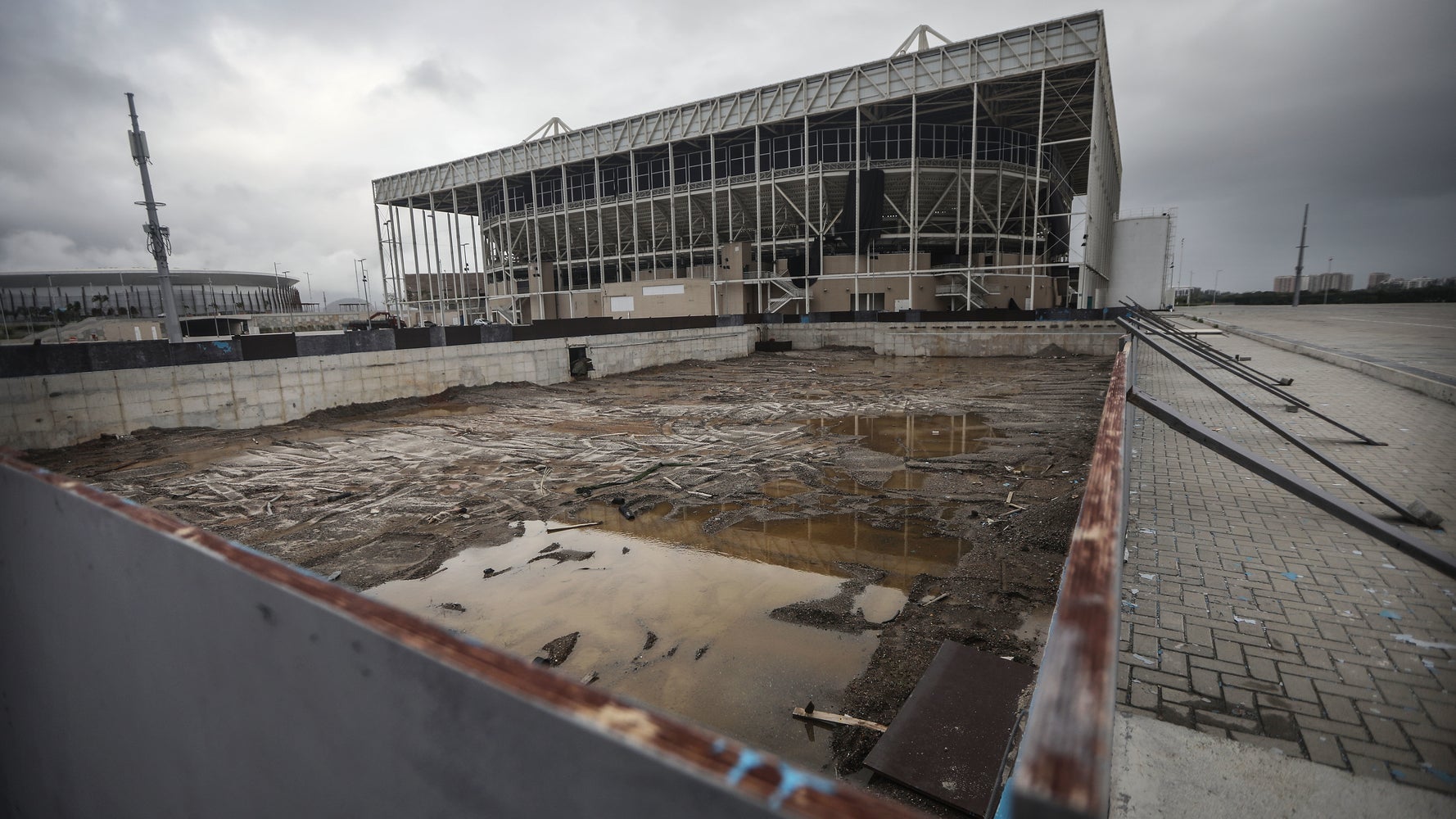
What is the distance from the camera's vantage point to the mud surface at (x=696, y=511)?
4551mm

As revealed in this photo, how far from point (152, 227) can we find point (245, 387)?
9.96m

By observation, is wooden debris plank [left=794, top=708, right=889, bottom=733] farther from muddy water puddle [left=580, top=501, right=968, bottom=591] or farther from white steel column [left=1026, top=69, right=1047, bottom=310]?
white steel column [left=1026, top=69, right=1047, bottom=310]

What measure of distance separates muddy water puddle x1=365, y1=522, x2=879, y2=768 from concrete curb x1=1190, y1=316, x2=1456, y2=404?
11246mm

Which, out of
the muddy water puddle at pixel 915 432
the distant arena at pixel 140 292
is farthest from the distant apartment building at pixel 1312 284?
the distant arena at pixel 140 292

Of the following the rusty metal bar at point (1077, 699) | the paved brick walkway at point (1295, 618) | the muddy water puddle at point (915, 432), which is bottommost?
the muddy water puddle at point (915, 432)

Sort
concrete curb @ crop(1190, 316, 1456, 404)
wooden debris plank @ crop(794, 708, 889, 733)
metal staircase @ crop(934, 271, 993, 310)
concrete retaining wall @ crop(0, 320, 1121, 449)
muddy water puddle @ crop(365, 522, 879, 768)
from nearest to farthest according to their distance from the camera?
wooden debris plank @ crop(794, 708, 889, 733) → muddy water puddle @ crop(365, 522, 879, 768) → concrete curb @ crop(1190, 316, 1456, 404) → concrete retaining wall @ crop(0, 320, 1121, 449) → metal staircase @ crop(934, 271, 993, 310)

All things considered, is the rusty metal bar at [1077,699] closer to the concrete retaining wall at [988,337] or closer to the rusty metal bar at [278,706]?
the rusty metal bar at [278,706]

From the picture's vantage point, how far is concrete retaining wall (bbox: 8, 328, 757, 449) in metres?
10.8

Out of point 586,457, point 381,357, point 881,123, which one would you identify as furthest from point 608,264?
point 586,457

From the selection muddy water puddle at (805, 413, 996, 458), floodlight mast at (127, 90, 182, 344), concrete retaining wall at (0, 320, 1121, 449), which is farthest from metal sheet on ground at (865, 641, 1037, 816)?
floodlight mast at (127, 90, 182, 344)

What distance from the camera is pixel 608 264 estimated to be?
50.4m

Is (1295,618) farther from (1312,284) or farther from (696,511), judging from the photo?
(1312,284)

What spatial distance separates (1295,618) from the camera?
3.83 metres

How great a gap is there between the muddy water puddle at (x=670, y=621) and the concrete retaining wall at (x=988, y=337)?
23.8 metres
